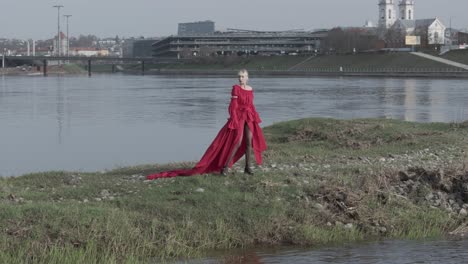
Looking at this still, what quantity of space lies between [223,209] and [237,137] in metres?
1.76

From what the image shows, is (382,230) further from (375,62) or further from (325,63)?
(325,63)

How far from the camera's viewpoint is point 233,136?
38.1 feet

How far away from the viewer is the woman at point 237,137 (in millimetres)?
11477

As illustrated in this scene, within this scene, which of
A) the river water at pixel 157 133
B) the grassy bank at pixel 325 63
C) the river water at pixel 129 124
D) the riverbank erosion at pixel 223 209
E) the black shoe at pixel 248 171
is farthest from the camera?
the grassy bank at pixel 325 63

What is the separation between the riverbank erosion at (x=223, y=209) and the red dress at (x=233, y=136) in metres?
0.36

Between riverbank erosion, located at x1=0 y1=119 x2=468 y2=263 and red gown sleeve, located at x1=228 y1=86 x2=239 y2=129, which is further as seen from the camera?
red gown sleeve, located at x1=228 y1=86 x2=239 y2=129

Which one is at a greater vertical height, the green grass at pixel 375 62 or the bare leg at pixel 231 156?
the green grass at pixel 375 62

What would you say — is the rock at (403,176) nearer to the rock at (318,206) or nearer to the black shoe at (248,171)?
the rock at (318,206)

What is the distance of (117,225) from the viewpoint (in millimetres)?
9078

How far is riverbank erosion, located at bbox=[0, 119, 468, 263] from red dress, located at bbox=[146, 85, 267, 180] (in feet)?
1.16

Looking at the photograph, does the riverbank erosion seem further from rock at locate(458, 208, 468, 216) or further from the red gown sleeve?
the red gown sleeve

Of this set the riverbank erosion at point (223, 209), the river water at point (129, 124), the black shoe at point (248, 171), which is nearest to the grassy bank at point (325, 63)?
the river water at point (129, 124)

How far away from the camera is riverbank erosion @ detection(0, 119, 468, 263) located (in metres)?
8.78

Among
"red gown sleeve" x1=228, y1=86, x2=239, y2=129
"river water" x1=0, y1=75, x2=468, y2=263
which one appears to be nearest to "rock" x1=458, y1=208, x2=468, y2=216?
"river water" x1=0, y1=75, x2=468, y2=263
